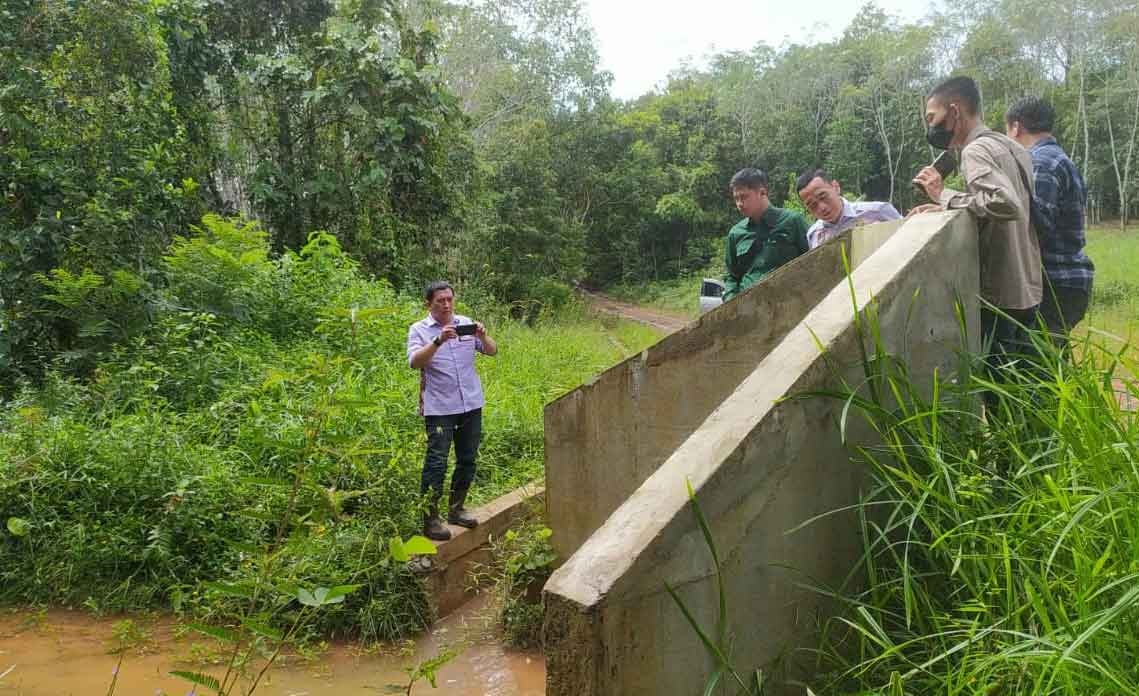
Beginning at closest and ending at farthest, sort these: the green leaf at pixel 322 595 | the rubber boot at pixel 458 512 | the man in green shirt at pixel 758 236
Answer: the green leaf at pixel 322 595 → the man in green shirt at pixel 758 236 → the rubber boot at pixel 458 512

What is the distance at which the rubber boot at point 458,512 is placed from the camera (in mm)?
4656

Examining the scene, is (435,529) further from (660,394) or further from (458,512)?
(660,394)

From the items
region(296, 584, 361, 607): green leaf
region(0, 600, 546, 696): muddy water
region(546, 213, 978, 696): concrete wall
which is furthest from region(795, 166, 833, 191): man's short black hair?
region(296, 584, 361, 607): green leaf

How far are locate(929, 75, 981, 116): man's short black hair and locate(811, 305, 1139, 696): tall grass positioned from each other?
1.27m

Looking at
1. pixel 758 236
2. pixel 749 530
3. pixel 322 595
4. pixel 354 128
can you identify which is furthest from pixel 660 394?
pixel 354 128

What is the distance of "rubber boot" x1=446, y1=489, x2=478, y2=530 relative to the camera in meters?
4.66

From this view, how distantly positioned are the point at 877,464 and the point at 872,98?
29288 millimetres

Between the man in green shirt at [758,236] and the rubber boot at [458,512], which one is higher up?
the man in green shirt at [758,236]

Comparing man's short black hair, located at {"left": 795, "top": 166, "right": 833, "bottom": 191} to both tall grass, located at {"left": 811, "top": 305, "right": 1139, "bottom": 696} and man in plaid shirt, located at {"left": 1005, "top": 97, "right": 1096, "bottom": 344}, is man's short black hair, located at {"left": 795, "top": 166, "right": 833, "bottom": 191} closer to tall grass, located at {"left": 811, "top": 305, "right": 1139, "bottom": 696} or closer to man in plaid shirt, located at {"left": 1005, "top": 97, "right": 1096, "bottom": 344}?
man in plaid shirt, located at {"left": 1005, "top": 97, "right": 1096, "bottom": 344}

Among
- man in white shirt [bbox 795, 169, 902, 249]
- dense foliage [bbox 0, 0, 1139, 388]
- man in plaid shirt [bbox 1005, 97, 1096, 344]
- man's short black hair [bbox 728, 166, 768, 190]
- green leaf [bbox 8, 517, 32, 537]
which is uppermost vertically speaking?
dense foliage [bbox 0, 0, 1139, 388]

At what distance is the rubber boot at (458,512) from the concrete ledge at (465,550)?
0.14 feet

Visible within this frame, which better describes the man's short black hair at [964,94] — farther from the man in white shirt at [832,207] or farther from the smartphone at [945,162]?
the man in white shirt at [832,207]

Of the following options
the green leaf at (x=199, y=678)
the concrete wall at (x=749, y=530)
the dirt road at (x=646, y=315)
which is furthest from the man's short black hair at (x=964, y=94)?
the dirt road at (x=646, y=315)

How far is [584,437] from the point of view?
402cm
